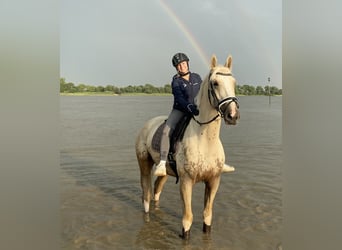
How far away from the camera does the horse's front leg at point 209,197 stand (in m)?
5.95

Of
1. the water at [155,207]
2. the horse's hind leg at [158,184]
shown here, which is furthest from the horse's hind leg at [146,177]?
the horse's hind leg at [158,184]

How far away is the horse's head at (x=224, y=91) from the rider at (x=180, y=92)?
0.72 m

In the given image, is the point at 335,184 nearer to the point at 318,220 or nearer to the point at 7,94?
the point at 318,220

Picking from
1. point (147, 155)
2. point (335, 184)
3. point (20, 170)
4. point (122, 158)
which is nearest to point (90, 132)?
point (122, 158)

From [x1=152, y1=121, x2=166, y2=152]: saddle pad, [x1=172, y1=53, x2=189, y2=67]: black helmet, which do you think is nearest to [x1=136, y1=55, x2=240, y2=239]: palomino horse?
[x1=152, y1=121, x2=166, y2=152]: saddle pad

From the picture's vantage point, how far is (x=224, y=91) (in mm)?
4840

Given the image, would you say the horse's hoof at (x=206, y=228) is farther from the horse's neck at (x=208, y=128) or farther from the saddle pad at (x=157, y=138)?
the horse's neck at (x=208, y=128)

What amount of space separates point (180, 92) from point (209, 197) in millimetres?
1904

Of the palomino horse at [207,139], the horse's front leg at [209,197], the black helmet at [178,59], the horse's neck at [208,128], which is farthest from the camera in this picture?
the horse's front leg at [209,197]

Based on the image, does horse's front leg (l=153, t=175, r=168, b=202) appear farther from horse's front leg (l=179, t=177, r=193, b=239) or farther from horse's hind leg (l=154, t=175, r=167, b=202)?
horse's front leg (l=179, t=177, r=193, b=239)

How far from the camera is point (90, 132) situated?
66.7 feet

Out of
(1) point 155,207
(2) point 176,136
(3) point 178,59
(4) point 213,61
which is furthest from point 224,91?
(1) point 155,207

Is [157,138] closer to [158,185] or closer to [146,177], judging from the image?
[146,177]

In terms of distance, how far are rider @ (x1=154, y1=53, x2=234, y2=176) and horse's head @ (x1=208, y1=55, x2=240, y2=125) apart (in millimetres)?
719
